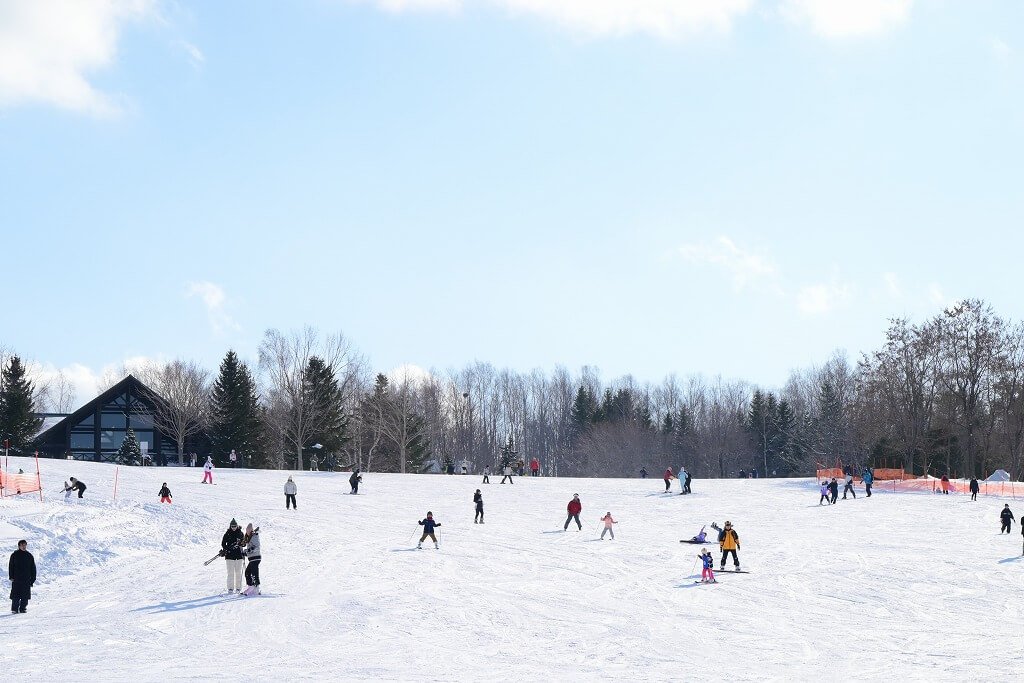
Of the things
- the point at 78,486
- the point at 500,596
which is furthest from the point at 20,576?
the point at 78,486

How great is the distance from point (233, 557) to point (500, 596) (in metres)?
5.33

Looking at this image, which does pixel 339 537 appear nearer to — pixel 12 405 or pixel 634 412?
pixel 12 405

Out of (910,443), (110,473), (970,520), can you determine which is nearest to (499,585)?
(970,520)

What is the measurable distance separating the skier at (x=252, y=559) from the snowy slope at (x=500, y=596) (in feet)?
1.76

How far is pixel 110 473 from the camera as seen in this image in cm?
4253

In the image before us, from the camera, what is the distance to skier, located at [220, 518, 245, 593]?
1845 cm

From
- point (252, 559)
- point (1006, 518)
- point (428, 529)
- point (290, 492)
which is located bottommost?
point (1006, 518)

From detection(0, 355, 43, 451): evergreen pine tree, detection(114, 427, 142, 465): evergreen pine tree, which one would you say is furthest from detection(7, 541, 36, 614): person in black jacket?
detection(0, 355, 43, 451): evergreen pine tree

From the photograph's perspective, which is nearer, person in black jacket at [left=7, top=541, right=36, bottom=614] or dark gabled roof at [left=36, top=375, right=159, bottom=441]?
person in black jacket at [left=7, top=541, right=36, bottom=614]

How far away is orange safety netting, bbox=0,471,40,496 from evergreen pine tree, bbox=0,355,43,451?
31.7m

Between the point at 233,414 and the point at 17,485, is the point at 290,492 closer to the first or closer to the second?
the point at 17,485

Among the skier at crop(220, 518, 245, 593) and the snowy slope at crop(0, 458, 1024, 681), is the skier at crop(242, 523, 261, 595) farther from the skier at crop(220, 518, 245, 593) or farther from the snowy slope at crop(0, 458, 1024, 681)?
the snowy slope at crop(0, 458, 1024, 681)

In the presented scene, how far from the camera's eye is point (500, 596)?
19156 millimetres

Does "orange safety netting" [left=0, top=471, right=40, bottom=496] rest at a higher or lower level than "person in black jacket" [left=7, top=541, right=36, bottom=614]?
higher
